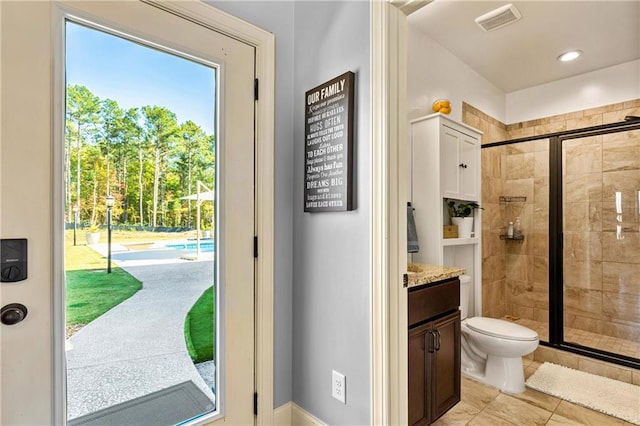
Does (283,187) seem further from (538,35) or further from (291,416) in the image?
(538,35)

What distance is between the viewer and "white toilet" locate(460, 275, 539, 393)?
228 cm

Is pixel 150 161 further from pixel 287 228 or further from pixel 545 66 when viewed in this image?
pixel 545 66

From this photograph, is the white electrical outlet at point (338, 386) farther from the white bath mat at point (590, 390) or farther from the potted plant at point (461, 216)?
the white bath mat at point (590, 390)

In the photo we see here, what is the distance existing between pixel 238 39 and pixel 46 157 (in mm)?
971

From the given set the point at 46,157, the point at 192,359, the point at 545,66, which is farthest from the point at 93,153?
the point at 545,66

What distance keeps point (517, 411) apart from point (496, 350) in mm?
367

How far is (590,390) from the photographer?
2352 millimetres

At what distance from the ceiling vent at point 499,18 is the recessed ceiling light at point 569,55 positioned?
2.96ft

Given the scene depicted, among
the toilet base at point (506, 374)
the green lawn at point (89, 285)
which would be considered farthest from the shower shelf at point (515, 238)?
the green lawn at point (89, 285)

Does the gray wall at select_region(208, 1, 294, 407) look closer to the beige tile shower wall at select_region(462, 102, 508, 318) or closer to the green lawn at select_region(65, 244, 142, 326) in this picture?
the green lawn at select_region(65, 244, 142, 326)

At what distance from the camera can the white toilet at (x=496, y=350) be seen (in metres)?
2.28

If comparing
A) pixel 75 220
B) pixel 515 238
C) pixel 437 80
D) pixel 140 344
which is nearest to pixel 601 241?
pixel 515 238

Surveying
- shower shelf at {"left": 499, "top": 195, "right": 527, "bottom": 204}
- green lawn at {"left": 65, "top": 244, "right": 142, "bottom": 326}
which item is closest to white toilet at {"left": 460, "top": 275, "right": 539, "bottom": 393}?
shower shelf at {"left": 499, "top": 195, "right": 527, "bottom": 204}

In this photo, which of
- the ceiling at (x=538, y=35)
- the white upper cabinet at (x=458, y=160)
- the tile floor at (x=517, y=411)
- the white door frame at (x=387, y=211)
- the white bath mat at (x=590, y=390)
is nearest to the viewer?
the white door frame at (x=387, y=211)
